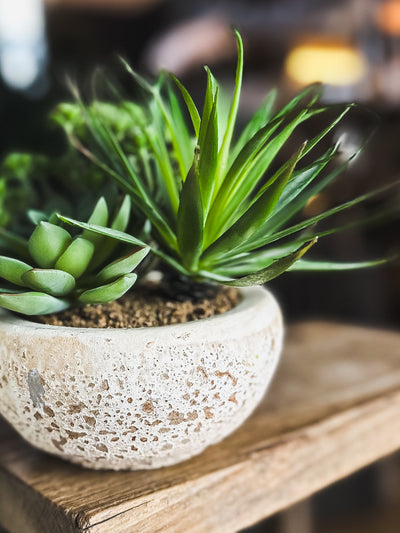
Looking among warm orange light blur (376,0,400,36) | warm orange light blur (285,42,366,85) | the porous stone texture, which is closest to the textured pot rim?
the porous stone texture

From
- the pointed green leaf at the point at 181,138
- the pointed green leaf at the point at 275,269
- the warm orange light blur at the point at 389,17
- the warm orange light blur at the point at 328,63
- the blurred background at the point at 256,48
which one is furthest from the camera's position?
the warm orange light blur at the point at 328,63

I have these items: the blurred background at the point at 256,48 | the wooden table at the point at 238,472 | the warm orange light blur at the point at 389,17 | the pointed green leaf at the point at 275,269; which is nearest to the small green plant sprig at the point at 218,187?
the pointed green leaf at the point at 275,269

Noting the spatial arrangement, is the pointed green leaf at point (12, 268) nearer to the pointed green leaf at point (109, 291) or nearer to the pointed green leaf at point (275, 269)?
the pointed green leaf at point (109, 291)

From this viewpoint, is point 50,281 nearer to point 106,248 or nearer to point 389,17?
point 106,248

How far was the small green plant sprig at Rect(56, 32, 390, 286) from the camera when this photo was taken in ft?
1.40

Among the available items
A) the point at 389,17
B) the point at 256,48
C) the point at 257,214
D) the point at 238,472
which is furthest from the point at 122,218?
the point at 256,48

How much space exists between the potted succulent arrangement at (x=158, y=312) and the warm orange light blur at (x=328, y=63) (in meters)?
3.37

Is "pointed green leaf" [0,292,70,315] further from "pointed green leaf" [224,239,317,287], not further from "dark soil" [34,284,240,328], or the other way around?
"pointed green leaf" [224,239,317,287]

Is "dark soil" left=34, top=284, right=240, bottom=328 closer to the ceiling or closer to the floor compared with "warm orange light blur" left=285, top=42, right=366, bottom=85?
closer to the floor

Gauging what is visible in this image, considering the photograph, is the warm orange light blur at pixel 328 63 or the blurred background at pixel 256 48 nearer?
the blurred background at pixel 256 48

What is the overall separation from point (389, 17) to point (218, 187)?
3.67m

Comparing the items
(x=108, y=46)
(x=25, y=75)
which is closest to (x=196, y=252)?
(x=25, y=75)

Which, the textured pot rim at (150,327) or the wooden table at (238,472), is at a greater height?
the textured pot rim at (150,327)

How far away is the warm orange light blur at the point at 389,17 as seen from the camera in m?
3.53
